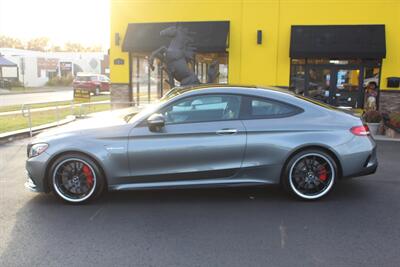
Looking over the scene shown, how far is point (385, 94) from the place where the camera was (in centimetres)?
1526

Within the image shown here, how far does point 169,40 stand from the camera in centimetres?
1572

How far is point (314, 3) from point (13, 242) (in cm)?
1385

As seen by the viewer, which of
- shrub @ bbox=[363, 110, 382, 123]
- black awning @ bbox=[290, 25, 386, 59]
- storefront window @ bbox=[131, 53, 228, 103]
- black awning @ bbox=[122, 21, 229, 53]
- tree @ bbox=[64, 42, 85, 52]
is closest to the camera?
shrub @ bbox=[363, 110, 382, 123]

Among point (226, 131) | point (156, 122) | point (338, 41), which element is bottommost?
point (226, 131)

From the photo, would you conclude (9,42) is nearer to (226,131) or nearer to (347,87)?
(347,87)

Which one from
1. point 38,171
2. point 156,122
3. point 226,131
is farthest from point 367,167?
point 38,171

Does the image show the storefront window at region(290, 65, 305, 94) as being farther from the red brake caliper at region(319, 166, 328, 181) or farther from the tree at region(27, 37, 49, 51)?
the tree at region(27, 37, 49, 51)

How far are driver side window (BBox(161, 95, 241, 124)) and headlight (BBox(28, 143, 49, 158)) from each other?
150 centimetres

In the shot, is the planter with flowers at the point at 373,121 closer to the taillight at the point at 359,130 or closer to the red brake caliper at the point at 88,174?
the taillight at the point at 359,130

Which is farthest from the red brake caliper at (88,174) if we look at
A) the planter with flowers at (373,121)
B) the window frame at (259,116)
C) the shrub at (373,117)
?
the shrub at (373,117)

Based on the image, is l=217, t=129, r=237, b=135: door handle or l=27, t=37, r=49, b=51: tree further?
l=27, t=37, r=49, b=51: tree

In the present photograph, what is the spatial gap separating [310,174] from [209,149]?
133 centimetres

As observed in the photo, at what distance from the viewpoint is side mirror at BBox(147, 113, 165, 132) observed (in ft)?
16.7

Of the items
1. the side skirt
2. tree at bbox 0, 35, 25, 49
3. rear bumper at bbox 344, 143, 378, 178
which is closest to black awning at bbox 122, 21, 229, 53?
rear bumper at bbox 344, 143, 378, 178
